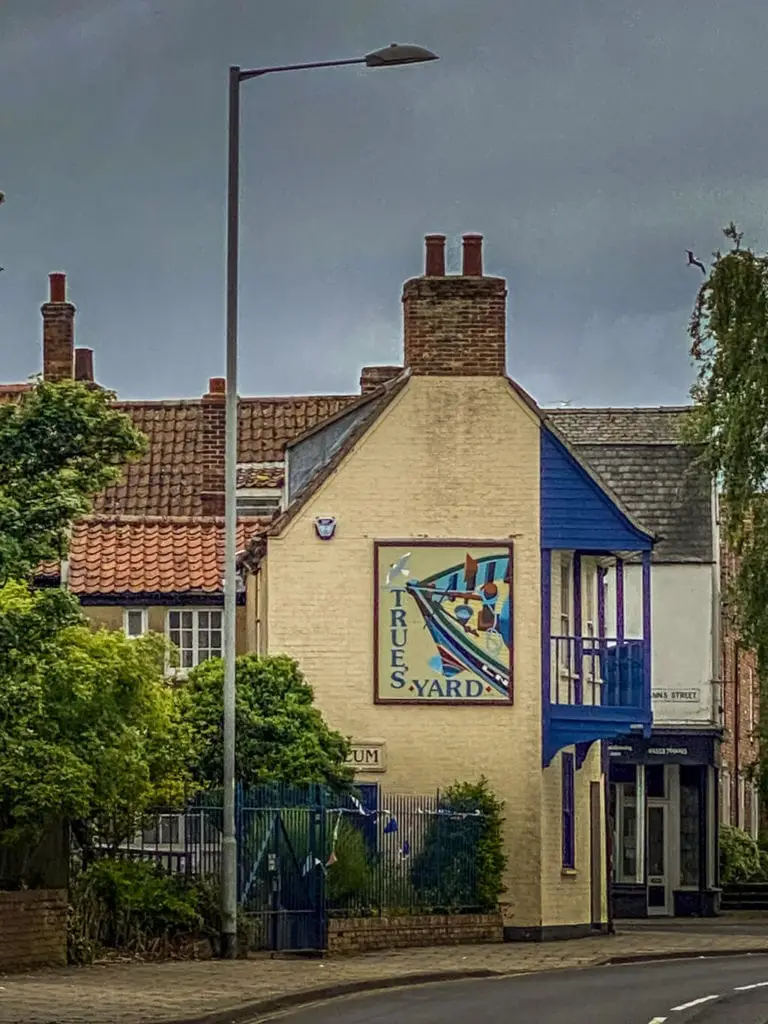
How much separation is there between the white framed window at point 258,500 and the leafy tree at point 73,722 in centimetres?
1982

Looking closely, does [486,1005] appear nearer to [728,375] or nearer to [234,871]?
[234,871]

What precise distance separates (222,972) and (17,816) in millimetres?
3243

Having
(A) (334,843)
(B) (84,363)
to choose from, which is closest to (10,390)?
(B) (84,363)

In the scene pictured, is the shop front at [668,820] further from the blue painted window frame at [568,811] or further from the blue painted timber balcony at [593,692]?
the blue painted timber balcony at [593,692]

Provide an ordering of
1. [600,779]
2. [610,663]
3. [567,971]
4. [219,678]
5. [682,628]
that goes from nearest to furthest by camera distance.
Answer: [567,971] → [219,678] → [610,663] → [600,779] → [682,628]

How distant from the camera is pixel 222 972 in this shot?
29734 millimetres

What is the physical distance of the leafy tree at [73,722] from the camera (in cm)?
2719

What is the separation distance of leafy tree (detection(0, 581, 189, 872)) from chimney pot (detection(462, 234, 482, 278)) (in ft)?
46.9

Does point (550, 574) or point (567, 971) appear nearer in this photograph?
point (567, 971)

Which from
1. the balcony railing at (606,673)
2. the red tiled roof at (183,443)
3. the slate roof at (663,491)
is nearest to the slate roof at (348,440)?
the balcony railing at (606,673)

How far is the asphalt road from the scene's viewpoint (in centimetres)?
2450

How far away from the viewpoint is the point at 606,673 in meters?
44.0

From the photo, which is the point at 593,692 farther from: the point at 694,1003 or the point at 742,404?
the point at 694,1003

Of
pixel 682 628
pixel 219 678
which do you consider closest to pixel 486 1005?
pixel 219 678
